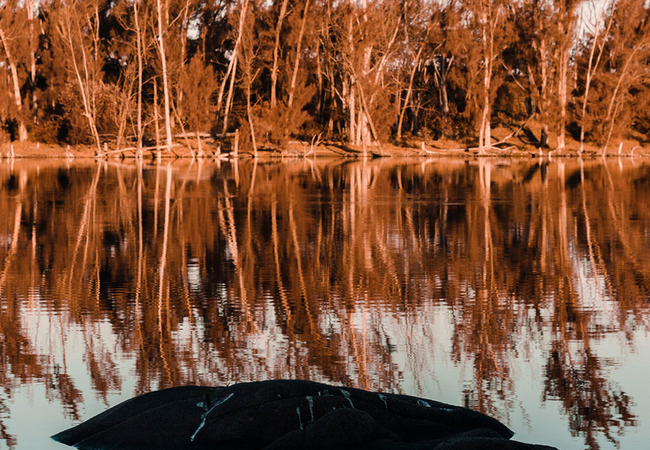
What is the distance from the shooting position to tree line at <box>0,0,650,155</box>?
5544cm

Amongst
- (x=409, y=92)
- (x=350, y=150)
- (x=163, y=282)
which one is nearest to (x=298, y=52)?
(x=350, y=150)

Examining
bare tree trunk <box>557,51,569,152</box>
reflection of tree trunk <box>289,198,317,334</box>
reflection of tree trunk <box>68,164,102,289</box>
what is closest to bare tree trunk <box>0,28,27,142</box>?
reflection of tree trunk <box>68,164,102,289</box>

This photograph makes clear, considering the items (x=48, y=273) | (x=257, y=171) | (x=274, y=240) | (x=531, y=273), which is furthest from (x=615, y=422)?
(x=257, y=171)

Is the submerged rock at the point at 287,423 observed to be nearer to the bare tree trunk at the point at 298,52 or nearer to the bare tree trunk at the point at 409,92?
the bare tree trunk at the point at 298,52

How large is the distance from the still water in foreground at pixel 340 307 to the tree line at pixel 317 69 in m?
33.7

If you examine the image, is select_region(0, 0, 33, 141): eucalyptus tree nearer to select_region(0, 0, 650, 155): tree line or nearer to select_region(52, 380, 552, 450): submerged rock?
select_region(0, 0, 650, 155): tree line

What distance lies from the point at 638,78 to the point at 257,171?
30.7 m

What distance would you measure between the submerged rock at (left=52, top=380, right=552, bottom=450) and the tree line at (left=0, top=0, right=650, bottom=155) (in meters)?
48.3

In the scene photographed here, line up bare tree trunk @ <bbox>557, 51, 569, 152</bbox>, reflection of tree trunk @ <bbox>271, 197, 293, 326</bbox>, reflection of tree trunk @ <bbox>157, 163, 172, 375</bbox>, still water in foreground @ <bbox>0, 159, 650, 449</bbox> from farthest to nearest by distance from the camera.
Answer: bare tree trunk @ <bbox>557, 51, 569, 152</bbox>
reflection of tree trunk @ <bbox>271, 197, 293, 326</bbox>
reflection of tree trunk @ <bbox>157, 163, 172, 375</bbox>
still water in foreground @ <bbox>0, 159, 650, 449</bbox>

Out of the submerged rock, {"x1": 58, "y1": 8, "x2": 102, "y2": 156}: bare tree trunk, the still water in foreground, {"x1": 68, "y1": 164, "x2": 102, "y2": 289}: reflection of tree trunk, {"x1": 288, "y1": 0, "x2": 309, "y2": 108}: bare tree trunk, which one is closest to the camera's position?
the submerged rock

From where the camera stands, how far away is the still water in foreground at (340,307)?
711 centimetres

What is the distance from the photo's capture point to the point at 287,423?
18.4 ft

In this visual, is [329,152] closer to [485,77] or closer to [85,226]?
[485,77]

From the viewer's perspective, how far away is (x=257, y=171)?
40.8 meters
